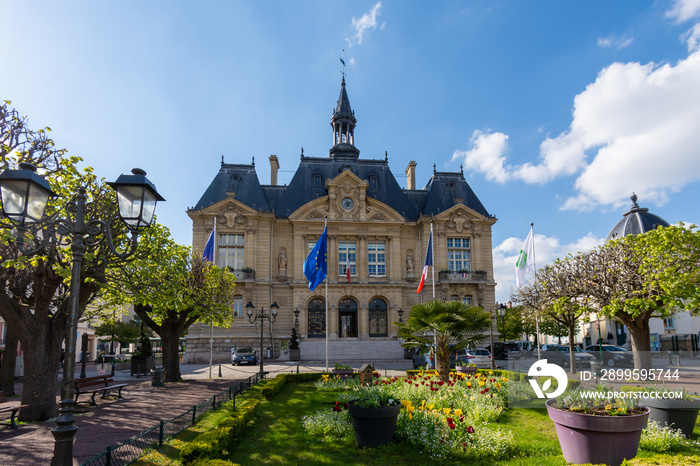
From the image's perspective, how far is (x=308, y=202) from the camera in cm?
4241

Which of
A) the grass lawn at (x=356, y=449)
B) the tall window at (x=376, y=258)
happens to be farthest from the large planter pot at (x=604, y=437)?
the tall window at (x=376, y=258)

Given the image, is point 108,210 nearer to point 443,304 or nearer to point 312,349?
point 443,304

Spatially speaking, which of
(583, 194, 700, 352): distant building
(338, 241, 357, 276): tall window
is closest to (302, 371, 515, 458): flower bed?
(338, 241, 357, 276): tall window

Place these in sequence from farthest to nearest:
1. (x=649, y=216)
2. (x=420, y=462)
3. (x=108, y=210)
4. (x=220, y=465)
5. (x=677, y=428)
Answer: (x=649, y=216) < (x=108, y=210) < (x=677, y=428) < (x=420, y=462) < (x=220, y=465)

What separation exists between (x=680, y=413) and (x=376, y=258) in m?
34.2

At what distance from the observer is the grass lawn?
864 cm

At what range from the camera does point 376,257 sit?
43469 millimetres

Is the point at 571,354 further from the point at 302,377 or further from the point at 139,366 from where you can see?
the point at 139,366

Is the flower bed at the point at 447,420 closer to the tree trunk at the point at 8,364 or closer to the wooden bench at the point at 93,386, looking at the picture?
the wooden bench at the point at 93,386

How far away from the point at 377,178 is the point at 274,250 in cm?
1304

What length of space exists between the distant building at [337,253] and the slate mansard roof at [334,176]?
120mm

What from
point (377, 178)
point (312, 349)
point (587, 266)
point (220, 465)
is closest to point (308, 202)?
point (377, 178)

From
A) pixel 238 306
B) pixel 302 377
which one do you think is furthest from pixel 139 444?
pixel 238 306

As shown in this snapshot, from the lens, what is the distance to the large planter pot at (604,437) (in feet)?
24.0
